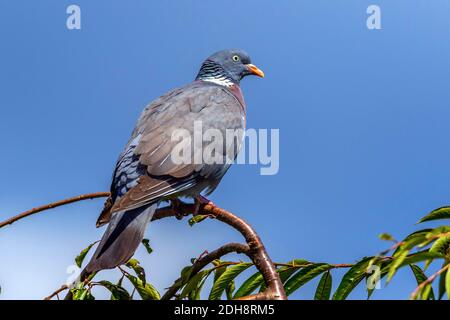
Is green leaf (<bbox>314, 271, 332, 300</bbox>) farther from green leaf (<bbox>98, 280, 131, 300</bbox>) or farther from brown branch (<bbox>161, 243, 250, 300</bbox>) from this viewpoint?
green leaf (<bbox>98, 280, 131, 300</bbox>)

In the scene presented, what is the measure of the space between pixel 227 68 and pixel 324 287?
146 inches

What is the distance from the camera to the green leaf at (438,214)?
3100mm

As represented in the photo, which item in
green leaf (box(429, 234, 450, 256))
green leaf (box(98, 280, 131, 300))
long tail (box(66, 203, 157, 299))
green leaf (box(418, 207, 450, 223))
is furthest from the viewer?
long tail (box(66, 203, 157, 299))

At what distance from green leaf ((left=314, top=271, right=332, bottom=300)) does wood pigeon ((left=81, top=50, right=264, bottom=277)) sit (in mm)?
1205

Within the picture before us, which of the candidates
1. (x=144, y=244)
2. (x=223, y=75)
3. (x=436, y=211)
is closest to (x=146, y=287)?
(x=144, y=244)

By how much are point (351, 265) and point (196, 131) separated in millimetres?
2277

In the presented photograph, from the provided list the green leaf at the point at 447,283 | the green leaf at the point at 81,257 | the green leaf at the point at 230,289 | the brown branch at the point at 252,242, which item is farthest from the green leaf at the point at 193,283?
the green leaf at the point at 447,283

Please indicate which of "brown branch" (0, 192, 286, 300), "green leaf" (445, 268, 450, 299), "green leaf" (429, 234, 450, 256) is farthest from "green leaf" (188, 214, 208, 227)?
"green leaf" (445, 268, 450, 299)

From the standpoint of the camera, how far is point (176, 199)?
5242mm

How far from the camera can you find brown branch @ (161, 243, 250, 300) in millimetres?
3299

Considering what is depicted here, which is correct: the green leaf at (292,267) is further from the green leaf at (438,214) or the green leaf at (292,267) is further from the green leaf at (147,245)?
the green leaf at (147,245)

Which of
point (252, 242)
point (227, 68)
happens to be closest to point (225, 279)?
point (252, 242)

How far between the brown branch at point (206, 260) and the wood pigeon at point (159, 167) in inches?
19.4

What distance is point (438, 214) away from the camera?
311cm
